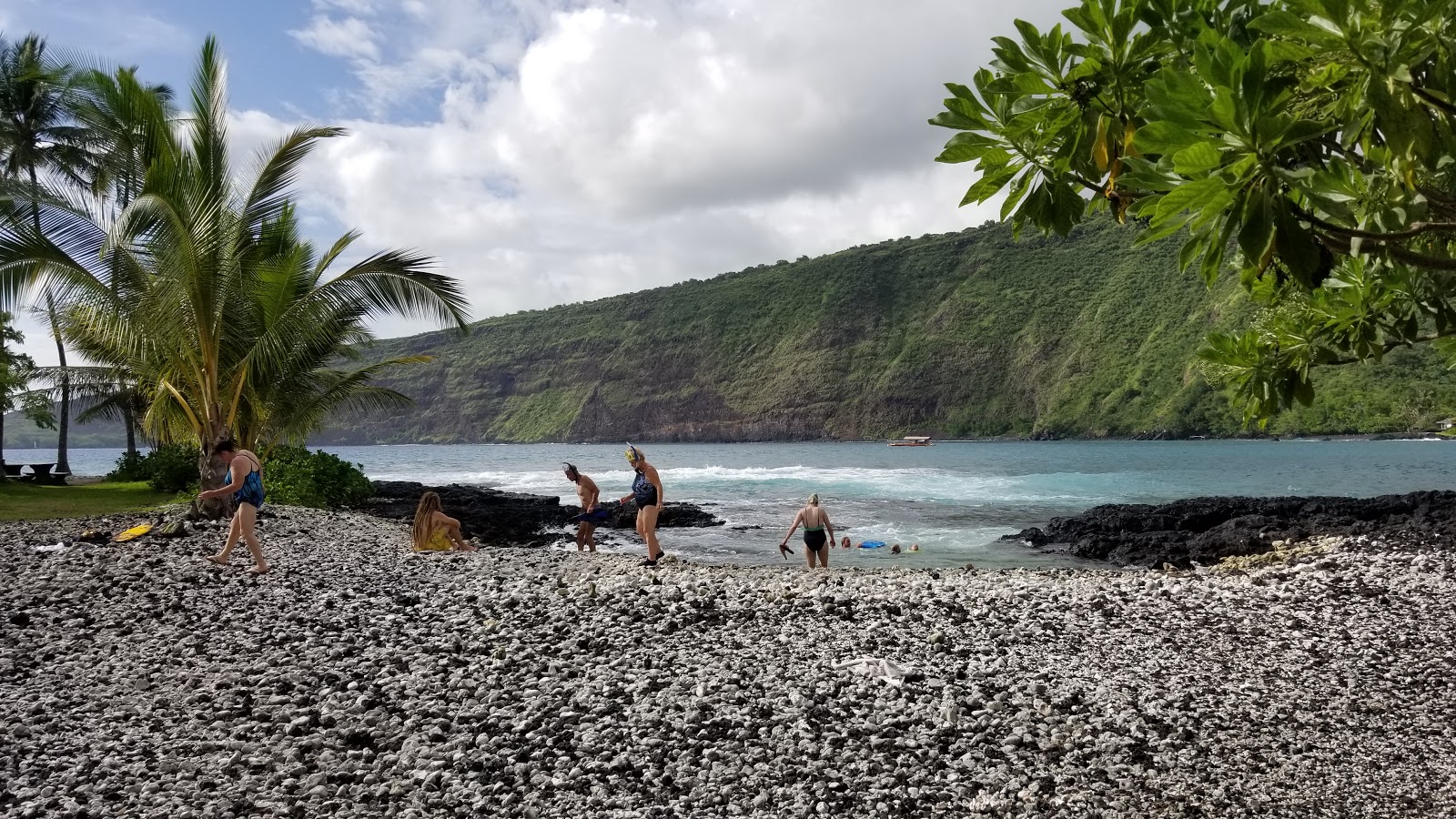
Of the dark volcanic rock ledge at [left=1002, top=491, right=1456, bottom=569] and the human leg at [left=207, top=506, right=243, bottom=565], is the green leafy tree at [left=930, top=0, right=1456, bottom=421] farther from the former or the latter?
the dark volcanic rock ledge at [left=1002, top=491, right=1456, bottom=569]

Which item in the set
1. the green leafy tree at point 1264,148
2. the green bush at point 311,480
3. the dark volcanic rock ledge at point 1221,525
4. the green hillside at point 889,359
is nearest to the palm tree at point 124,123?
the green bush at point 311,480

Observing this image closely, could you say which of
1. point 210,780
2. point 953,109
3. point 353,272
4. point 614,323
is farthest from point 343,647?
point 614,323

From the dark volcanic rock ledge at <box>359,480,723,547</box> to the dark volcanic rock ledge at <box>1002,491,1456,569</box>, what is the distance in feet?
28.8

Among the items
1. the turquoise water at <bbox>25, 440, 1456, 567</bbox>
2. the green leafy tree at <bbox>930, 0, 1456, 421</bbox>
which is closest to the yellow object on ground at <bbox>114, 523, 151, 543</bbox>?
the turquoise water at <bbox>25, 440, 1456, 567</bbox>

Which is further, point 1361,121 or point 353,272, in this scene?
point 353,272

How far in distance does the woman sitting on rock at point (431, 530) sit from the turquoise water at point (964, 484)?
5.54m

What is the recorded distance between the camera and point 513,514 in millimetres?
23047

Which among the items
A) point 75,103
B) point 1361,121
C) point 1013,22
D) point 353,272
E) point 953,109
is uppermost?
point 75,103

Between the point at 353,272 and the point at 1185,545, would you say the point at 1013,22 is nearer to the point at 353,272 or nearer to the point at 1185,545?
the point at 353,272

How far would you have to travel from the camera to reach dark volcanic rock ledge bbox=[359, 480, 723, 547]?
1906 cm

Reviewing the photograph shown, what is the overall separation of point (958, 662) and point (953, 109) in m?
4.20

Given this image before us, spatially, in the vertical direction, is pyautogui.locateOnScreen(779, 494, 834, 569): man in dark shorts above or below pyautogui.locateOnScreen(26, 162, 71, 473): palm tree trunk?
below

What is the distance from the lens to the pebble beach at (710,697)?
3.88m

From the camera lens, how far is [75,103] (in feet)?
45.6
